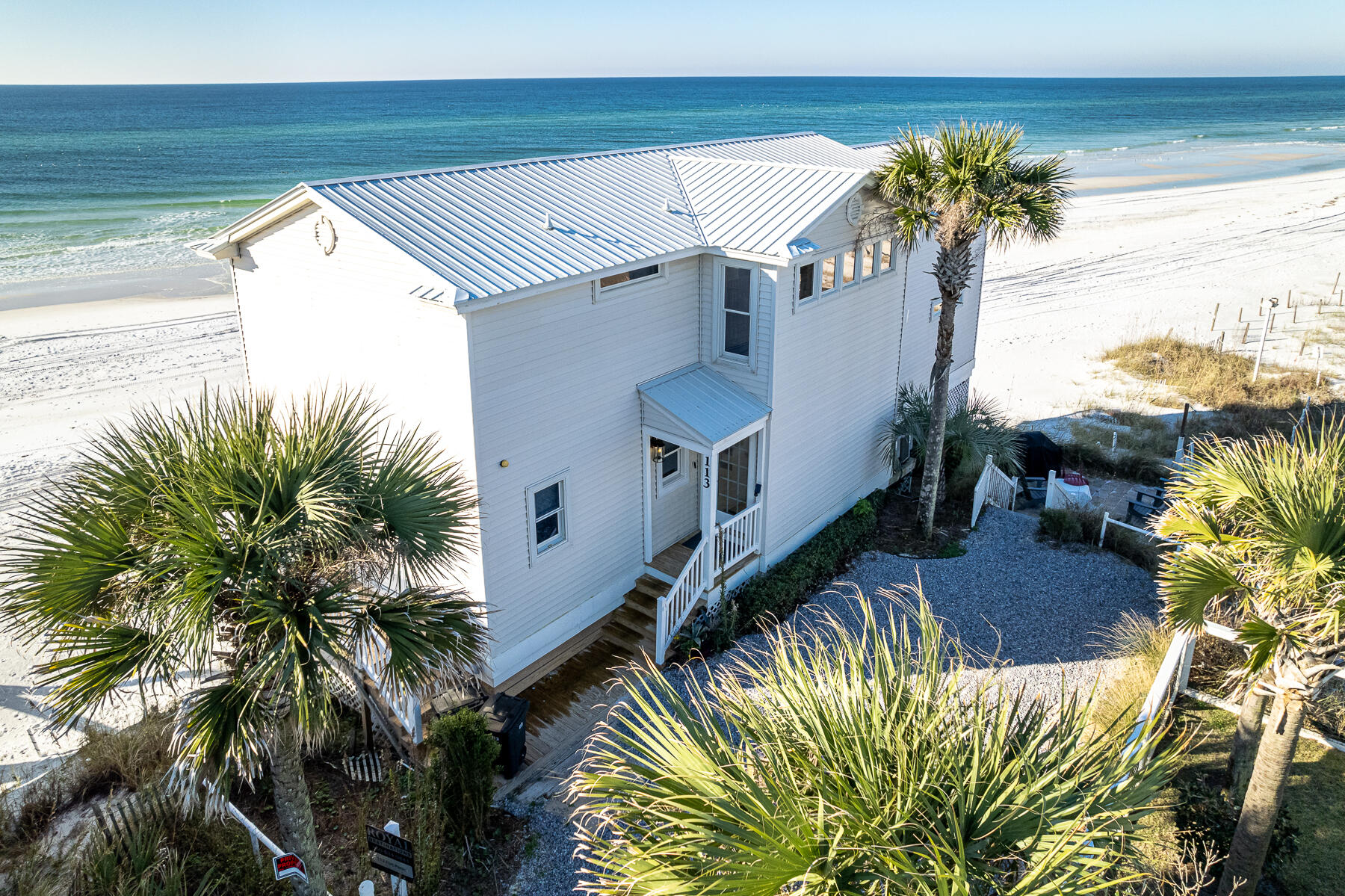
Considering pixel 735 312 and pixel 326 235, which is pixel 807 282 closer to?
pixel 735 312

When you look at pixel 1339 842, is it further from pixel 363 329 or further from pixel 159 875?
pixel 363 329

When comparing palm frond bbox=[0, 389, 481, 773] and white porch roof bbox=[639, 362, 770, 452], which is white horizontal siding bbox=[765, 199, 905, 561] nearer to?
white porch roof bbox=[639, 362, 770, 452]

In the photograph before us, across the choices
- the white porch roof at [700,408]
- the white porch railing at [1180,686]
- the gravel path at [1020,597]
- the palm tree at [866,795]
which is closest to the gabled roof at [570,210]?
the white porch roof at [700,408]

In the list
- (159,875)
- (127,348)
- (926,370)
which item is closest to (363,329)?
(159,875)

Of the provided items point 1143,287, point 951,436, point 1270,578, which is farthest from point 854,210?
point 1143,287

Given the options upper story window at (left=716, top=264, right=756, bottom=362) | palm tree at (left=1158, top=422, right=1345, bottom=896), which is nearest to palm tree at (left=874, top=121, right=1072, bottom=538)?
upper story window at (left=716, top=264, right=756, bottom=362)

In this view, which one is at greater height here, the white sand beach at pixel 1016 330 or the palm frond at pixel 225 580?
the palm frond at pixel 225 580

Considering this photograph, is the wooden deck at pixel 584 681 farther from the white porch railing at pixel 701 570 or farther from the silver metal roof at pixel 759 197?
the silver metal roof at pixel 759 197
